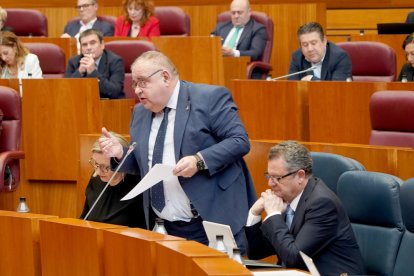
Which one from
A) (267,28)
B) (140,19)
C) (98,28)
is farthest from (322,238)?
(98,28)

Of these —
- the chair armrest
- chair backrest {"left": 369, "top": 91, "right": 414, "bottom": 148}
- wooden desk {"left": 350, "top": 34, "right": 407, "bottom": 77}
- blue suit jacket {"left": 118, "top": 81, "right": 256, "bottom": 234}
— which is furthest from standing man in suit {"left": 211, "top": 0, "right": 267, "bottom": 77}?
blue suit jacket {"left": 118, "top": 81, "right": 256, "bottom": 234}

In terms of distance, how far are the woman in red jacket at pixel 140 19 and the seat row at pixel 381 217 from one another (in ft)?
10.5

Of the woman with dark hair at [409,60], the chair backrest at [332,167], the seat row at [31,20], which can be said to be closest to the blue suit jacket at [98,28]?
the seat row at [31,20]

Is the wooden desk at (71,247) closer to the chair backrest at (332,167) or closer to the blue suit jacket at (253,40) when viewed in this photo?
the chair backrest at (332,167)

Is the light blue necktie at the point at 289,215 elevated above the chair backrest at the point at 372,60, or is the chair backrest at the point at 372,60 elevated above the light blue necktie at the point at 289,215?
the chair backrest at the point at 372,60

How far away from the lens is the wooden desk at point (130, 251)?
7.64 feet

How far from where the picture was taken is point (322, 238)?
2586mm

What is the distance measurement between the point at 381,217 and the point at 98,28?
3692 millimetres

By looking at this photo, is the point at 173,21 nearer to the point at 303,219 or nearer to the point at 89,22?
the point at 89,22

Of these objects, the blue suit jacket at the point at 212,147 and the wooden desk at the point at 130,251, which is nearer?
the wooden desk at the point at 130,251

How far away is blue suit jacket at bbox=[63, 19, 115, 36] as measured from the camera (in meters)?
6.12

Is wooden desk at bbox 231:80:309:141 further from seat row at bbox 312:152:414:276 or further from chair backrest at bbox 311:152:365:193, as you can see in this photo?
seat row at bbox 312:152:414:276

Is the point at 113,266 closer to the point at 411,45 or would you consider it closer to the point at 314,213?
the point at 314,213

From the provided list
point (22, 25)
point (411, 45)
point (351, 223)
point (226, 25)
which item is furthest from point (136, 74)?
point (22, 25)
